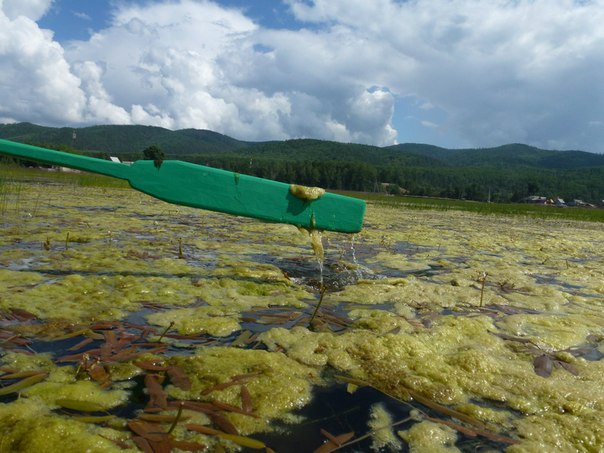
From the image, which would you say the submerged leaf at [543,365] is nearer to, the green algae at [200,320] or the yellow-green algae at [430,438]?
the yellow-green algae at [430,438]

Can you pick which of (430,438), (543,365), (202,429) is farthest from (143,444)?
(543,365)

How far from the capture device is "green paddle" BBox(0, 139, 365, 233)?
344cm

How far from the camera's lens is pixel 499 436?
5.28 feet

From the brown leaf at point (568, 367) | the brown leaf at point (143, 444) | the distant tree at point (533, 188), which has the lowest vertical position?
the brown leaf at point (143, 444)

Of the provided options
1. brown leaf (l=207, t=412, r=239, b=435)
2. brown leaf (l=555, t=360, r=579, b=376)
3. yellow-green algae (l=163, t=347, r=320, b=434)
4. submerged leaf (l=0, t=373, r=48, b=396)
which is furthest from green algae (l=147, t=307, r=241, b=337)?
brown leaf (l=555, t=360, r=579, b=376)

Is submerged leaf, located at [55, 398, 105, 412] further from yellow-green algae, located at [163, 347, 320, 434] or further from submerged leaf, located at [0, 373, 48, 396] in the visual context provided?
yellow-green algae, located at [163, 347, 320, 434]

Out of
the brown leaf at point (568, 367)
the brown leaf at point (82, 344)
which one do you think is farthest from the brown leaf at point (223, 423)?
the brown leaf at point (568, 367)

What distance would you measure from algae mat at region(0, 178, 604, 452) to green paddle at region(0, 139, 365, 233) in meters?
0.62

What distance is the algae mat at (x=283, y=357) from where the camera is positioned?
1555 mm

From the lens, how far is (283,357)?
84.4 inches

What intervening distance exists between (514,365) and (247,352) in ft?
4.63

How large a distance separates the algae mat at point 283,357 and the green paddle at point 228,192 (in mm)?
618

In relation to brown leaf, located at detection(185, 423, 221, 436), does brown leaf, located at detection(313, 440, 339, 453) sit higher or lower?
higher

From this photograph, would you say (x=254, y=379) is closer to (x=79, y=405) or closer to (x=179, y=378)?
(x=179, y=378)
